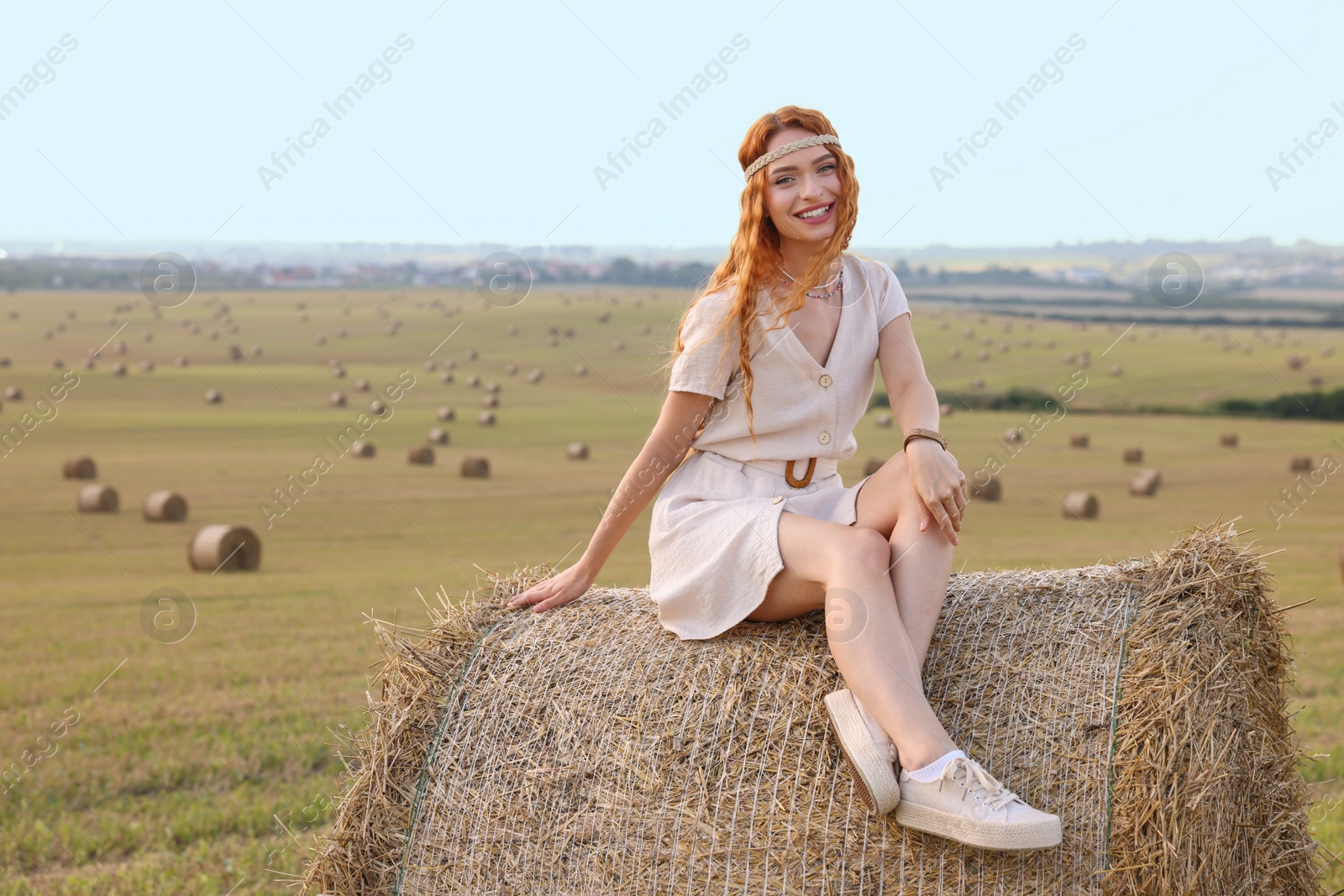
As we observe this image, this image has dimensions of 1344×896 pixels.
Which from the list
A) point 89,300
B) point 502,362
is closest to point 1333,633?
point 502,362

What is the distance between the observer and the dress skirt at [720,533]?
139 inches

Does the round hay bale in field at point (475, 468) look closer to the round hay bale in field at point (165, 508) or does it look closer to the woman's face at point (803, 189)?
the round hay bale in field at point (165, 508)

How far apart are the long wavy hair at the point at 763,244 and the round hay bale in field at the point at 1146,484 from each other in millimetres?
13158

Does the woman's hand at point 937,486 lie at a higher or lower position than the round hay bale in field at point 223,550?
lower

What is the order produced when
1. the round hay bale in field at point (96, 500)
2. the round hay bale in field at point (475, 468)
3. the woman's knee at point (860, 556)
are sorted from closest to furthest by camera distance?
1. the woman's knee at point (860, 556)
2. the round hay bale in field at point (96, 500)
3. the round hay bale in field at point (475, 468)

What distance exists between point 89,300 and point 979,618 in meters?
43.1

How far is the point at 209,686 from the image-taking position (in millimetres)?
7156

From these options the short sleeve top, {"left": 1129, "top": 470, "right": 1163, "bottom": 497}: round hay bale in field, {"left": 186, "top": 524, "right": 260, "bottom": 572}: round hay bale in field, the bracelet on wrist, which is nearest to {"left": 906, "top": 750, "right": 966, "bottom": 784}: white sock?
the bracelet on wrist

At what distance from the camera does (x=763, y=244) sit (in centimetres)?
377

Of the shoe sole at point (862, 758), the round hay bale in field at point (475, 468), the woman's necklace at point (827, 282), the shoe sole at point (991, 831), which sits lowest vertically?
the shoe sole at point (991, 831)

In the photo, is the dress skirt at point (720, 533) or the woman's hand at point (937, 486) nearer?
the woman's hand at point (937, 486)

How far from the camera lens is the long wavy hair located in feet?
12.0

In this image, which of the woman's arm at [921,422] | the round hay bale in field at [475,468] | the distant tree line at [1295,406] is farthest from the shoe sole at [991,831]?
the distant tree line at [1295,406]

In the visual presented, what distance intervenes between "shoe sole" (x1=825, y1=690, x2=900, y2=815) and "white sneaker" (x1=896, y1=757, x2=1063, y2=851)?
0.05 m
